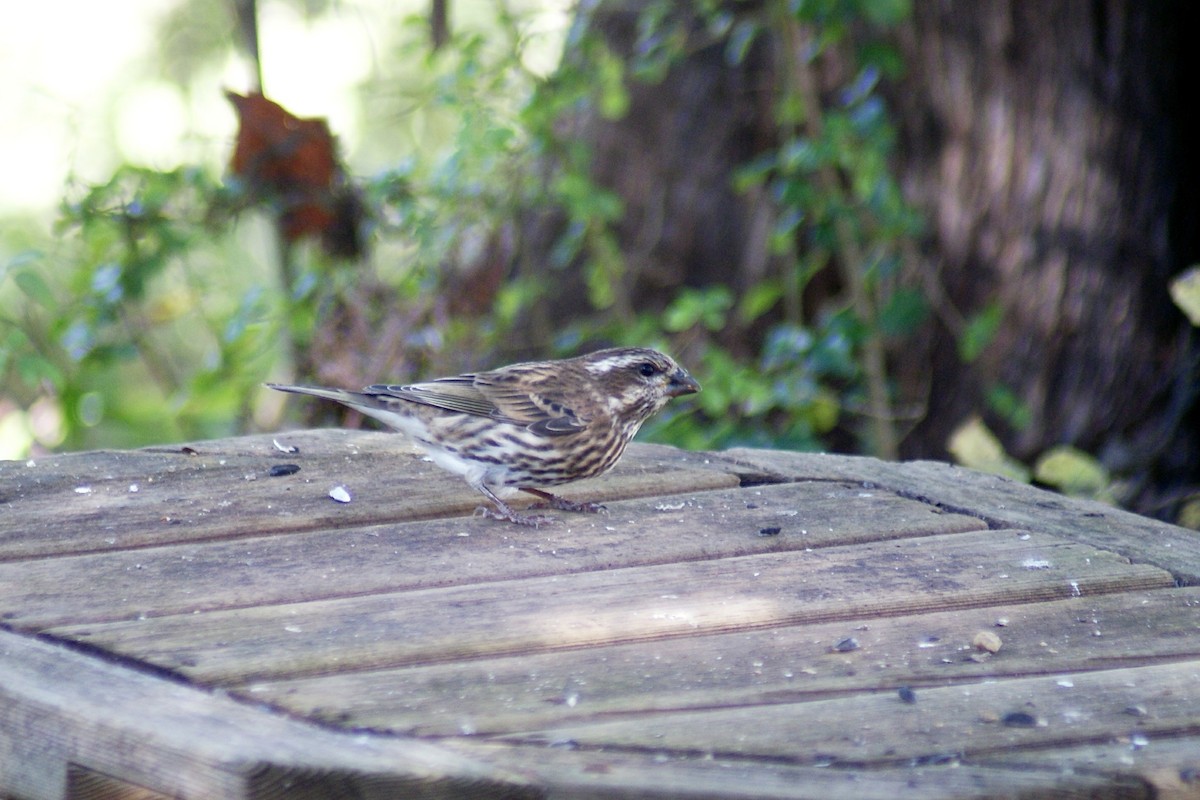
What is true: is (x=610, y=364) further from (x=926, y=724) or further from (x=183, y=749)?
(x=183, y=749)

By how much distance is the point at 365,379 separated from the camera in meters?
6.07

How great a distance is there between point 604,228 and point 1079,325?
6.93 ft

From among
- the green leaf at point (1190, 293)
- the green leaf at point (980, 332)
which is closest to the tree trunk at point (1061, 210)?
the green leaf at point (980, 332)

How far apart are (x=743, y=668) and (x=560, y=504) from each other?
4.44 feet

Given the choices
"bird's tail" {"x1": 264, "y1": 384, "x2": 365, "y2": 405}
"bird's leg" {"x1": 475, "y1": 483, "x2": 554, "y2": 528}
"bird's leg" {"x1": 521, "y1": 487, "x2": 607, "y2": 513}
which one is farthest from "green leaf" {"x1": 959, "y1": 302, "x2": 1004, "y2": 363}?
"bird's leg" {"x1": 475, "y1": 483, "x2": 554, "y2": 528}

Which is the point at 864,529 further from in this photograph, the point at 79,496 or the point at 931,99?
the point at 931,99

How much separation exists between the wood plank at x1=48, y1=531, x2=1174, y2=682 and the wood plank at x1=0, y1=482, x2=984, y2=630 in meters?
0.08

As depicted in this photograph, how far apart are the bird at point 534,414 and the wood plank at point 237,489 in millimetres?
67

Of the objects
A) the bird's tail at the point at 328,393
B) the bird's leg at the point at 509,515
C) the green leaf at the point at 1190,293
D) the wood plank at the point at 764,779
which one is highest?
the green leaf at the point at 1190,293

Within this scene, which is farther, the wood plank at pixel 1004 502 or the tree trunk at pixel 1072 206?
the tree trunk at pixel 1072 206

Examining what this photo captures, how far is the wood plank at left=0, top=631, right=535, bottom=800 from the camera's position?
1816 mm

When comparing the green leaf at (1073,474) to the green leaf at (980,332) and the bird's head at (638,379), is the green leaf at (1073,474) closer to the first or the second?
the green leaf at (980,332)

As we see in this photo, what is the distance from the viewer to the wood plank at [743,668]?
2111 mm

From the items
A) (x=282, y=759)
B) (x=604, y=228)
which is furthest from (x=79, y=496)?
(x=604, y=228)
